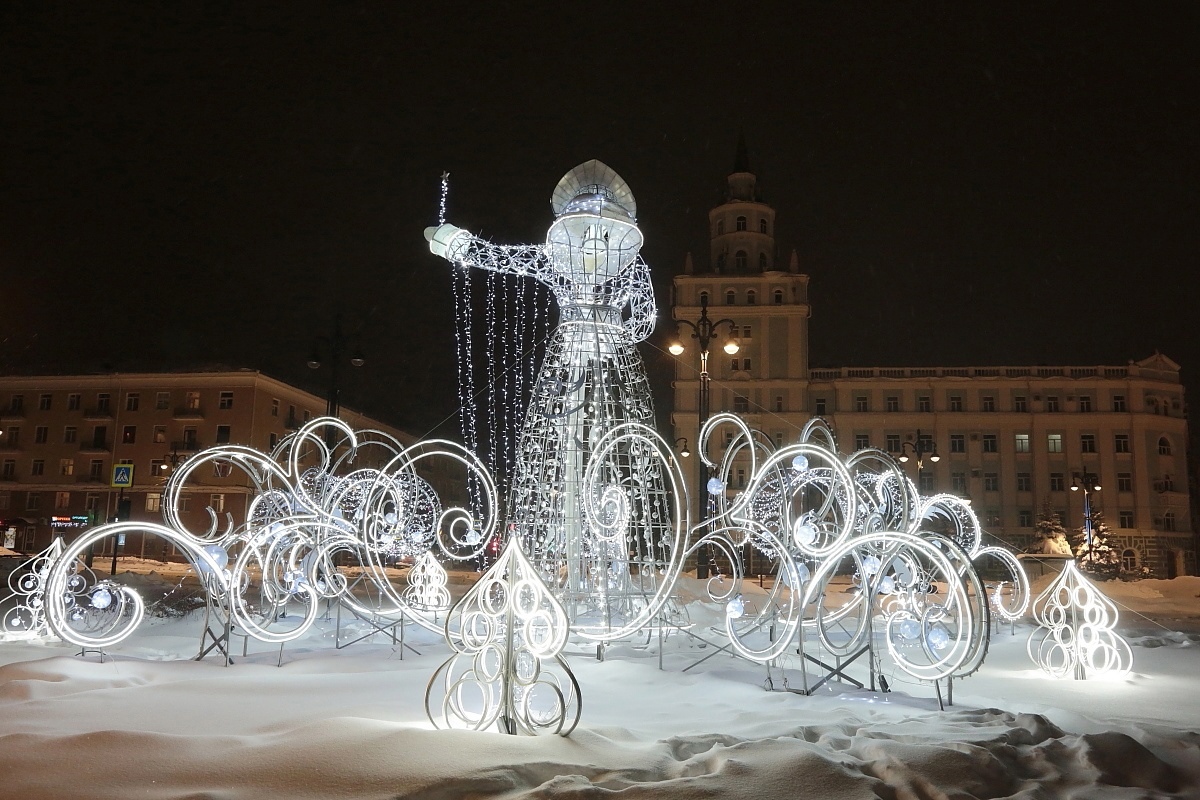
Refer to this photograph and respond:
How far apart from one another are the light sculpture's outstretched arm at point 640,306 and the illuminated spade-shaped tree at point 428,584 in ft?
13.8

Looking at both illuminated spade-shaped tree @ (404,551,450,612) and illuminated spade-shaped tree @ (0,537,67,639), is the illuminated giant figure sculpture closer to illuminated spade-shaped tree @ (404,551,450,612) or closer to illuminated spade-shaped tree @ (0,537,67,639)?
illuminated spade-shaped tree @ (404,551,450,612)

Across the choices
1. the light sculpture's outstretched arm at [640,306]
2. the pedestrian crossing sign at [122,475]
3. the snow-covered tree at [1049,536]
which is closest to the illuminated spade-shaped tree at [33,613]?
the pedestrian crossing sign at [122,475]

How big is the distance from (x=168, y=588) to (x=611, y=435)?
12090 mm

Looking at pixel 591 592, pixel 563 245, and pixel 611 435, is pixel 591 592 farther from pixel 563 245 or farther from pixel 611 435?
pixel 563 245

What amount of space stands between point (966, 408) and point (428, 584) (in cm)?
4630

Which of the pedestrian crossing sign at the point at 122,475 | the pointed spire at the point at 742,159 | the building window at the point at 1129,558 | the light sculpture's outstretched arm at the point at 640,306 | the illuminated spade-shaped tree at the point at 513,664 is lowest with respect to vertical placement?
the building window at the point at 1129,558

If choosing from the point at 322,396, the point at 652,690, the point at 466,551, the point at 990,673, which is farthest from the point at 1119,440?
the point at 652,690

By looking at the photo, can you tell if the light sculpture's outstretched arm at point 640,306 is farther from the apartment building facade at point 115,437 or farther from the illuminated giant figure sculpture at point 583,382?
the apartment building facade at point 115,437

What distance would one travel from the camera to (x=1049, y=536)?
38.0 metres

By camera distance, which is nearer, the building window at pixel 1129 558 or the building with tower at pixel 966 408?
the building window at pixel 1129 558

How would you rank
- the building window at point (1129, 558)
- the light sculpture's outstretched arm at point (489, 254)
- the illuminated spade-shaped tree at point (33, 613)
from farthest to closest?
the building window at point (1129, 558), the light sculpture's outstretched arm at point (489, 254), the illuminated spade-shaped tree at point (33, 613)

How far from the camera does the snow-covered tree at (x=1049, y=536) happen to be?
3156cm

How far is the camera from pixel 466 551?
4119 cm

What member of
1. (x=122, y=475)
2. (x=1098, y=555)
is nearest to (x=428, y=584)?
(x=122, y=475)
